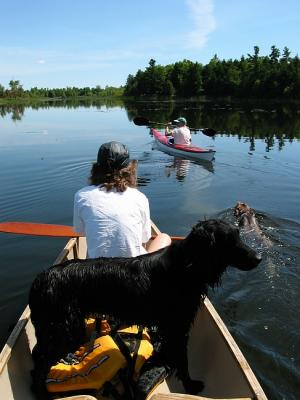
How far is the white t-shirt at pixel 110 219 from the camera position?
3838 mm

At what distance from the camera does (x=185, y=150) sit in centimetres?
1812

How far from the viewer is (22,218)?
11023 mm

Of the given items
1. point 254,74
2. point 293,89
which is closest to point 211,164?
point 293,89

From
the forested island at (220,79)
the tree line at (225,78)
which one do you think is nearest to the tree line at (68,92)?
the forested island at (220,79)

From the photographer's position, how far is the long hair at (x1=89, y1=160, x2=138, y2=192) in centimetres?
394

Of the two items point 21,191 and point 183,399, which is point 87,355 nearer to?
point 183,399

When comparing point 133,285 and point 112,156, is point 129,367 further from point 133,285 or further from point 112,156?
point 112,156

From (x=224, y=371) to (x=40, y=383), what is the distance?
5.76ft

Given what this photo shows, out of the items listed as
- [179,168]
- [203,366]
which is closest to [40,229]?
[203,366]

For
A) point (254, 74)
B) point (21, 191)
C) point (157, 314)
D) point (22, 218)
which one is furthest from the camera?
point (254, 74)

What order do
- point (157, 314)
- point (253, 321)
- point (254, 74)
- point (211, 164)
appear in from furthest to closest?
1. point (254, 74)
2. point (211, 164)
3. point (253, 321)
4. point (157, 314)

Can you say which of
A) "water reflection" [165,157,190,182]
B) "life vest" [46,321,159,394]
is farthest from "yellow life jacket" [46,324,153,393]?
"water reflection" [165,157,190,182]

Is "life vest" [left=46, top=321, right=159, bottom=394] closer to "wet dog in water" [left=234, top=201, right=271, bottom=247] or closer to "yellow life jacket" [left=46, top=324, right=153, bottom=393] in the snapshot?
"yellow life jacket" [left=46, top=324, right=153, bottom=393]

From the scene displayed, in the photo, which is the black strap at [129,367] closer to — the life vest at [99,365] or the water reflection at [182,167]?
the life vest at [99,365]
